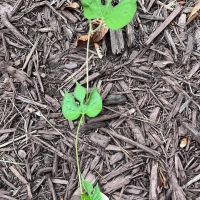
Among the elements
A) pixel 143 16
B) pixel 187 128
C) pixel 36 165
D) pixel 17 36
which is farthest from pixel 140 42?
pixel 36 165

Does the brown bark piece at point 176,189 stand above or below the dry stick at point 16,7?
below

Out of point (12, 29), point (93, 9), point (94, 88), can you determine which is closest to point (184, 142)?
point (94, 88)

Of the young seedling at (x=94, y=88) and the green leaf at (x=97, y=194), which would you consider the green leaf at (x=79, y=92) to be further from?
the green leaf at (x=97, y=194)

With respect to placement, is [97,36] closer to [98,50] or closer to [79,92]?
[98,50]

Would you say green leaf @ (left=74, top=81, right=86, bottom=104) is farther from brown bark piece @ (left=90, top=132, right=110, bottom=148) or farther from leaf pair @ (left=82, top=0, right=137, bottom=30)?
leaf pair @ (left=82, top=0, right=137, bottom=30)

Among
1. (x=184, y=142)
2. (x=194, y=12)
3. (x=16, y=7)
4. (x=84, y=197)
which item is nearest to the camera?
(x=84, y=197)

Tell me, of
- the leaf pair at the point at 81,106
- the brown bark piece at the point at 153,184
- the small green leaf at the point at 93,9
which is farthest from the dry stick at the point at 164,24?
the brown bark piece at the point at 153,184

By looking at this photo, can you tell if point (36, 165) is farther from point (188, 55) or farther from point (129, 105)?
point (188, 55)

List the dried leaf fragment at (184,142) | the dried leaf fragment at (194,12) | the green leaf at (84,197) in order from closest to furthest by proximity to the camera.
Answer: the green leaf at (84,197)
the dried leaf fragment at (184,142)
the dried leaf fragment at (194,12)
